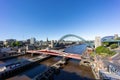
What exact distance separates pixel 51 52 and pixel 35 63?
15404 millimetres

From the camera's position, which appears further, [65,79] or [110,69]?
[65,79]

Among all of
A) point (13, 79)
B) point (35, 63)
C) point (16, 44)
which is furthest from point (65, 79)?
point (16, 44)

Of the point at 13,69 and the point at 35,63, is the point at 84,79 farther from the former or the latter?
the point at 35,63

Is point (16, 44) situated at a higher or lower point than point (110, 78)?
higher

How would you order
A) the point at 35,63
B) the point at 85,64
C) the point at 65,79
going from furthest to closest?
1. the point at 35,63
2. the point at 85,64
3. the point at 65,79

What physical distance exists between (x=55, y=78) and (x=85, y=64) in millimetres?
17169

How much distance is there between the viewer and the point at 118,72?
23781 mm

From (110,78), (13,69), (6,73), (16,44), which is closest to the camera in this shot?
(110,78)

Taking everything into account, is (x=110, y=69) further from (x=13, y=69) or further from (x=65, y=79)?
(x=13, y=69)

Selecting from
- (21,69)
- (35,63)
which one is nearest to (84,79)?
(21,69)

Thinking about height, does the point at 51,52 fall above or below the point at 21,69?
above

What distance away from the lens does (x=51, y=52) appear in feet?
195

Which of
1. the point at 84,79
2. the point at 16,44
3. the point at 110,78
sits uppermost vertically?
the point at 16,44

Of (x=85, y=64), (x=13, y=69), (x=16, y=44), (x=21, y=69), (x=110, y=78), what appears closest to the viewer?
(x=110, y=78)
